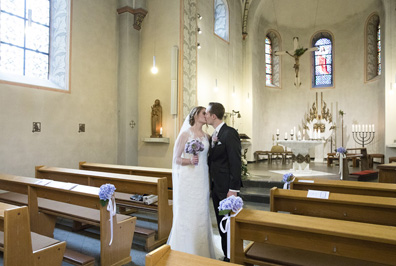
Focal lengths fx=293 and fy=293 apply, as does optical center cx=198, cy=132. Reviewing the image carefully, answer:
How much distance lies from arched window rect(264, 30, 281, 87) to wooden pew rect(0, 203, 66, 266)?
12.6m

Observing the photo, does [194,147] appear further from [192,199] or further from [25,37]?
[25,37]

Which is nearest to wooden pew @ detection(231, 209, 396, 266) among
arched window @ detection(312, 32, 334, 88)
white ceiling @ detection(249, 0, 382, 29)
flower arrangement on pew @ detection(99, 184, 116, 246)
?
flower arrangement on pew @ detection(99, 184, 116, 246)

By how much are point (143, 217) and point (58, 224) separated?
4.34 ft

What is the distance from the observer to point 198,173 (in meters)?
3.10

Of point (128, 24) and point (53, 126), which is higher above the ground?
point (128, 24)

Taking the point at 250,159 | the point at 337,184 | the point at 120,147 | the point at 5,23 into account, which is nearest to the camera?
the point at 337,184

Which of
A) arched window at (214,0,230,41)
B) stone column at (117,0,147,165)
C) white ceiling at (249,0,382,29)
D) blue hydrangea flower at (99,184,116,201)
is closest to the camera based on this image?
blue hydrangea flower at (99,184,116,201)

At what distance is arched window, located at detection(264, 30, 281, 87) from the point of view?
13852 millimetres

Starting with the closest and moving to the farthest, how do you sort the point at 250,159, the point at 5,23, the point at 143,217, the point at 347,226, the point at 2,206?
the point at 347,226, the point at 2,206, the point at 143,217, the point at 5,23, the point at 250,159

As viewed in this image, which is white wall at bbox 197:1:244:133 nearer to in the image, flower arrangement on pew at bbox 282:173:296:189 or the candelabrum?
the candelabrum

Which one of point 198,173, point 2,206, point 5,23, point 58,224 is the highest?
point 5,23

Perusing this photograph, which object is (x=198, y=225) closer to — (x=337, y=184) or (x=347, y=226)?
(x=347, y=226)

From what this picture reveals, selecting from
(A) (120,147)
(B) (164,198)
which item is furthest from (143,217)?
(A) (120,147)

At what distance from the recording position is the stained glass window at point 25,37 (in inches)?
250
